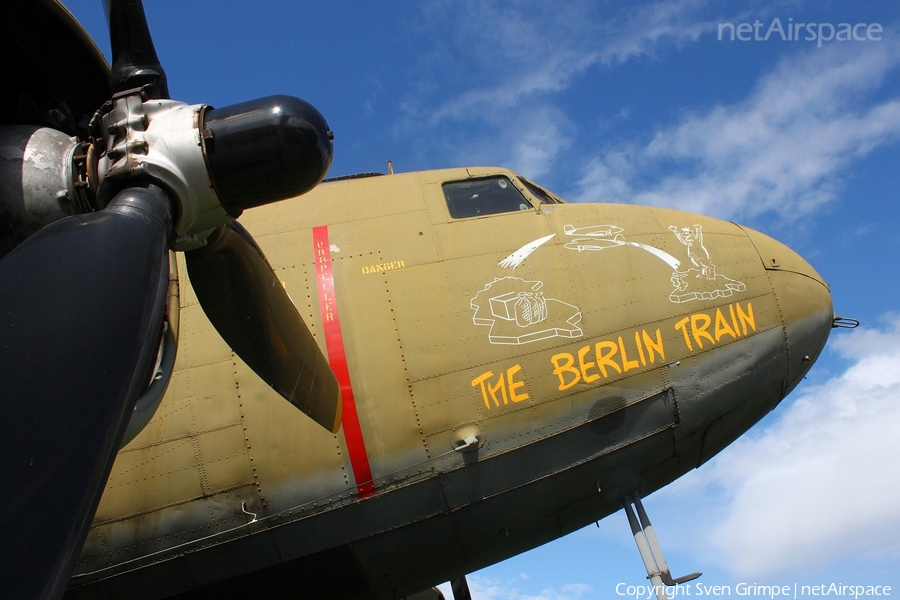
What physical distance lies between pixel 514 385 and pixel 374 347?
1.48 metres

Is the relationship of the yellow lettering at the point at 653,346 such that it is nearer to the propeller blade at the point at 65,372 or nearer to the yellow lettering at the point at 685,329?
the yellow lettering at the point at 685,329

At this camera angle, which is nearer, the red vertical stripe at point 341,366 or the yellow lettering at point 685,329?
the red vertical stripe at point 341,366

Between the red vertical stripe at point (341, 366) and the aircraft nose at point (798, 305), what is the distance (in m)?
4.81

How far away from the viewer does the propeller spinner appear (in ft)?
9.59

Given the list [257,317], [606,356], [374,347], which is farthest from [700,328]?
[257,317]

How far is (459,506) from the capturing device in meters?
7.53

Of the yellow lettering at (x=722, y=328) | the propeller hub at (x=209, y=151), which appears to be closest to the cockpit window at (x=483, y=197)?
the yellow lettering at (x=722, y=328)

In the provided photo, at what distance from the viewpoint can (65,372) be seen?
3166 millimetres

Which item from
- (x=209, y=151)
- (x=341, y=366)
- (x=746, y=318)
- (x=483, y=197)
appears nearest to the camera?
(x=209, y=151)

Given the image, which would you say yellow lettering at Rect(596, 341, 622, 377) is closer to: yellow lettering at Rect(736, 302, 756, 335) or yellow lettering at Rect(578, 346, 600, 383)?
yellow lettering at Rect(578, 346, 600, 383)

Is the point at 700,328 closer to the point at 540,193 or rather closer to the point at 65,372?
the point at 540,193

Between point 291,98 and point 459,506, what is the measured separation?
435 centimetres

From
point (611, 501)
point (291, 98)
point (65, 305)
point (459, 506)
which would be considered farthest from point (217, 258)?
point (611, 501)

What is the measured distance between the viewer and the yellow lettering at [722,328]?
26.9 ft
